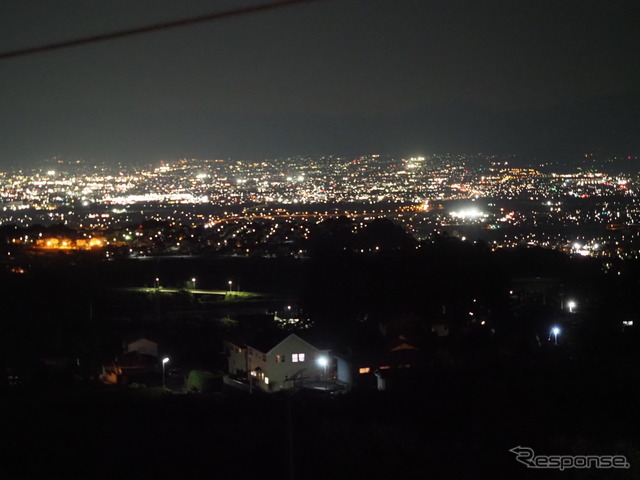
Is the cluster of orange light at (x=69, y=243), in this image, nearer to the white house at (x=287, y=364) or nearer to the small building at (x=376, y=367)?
the white house at (x=287, y=364)

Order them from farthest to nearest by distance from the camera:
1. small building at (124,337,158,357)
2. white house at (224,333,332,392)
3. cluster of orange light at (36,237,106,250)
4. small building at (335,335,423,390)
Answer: cluster of orange light at (36,237,106,250) → small building at (124,337,158,357) → white house at (224,333,332,392) → small building at (335,335,423,390)

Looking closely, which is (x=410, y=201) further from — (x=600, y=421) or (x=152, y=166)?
(x=600, y=421)

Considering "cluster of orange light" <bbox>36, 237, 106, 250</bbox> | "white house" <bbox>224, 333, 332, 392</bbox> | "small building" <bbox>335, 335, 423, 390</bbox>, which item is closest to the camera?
"small building" <bbox>335, 335, 423, 390</bbox>

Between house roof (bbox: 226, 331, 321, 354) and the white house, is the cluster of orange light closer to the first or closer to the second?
house roof (bbox: 226, 331, 321, 354)

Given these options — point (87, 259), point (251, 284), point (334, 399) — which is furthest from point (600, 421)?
point (87, 259)

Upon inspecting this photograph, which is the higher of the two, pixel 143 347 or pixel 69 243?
pixel 69 243

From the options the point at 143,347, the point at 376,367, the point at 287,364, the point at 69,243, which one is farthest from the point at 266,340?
the point at 69,243

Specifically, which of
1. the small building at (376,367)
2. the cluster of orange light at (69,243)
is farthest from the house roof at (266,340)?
the cluster of orange light at (69,243)

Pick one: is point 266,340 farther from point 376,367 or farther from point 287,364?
point 376,367

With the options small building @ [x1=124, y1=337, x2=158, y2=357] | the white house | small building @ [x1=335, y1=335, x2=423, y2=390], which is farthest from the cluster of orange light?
small building @ [x1=335, y1=335, x2=423, y2=390]
